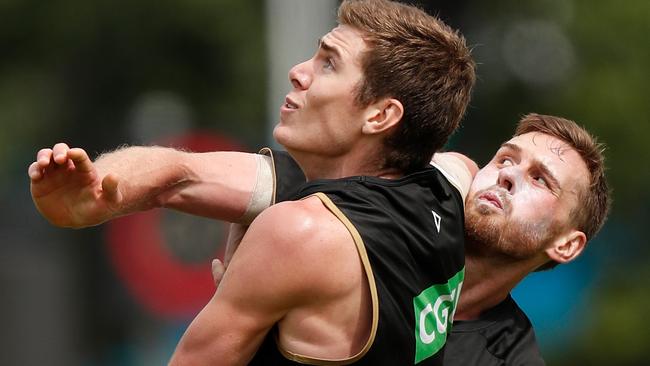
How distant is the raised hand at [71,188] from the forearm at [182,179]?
0.10 metres

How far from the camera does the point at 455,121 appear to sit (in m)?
4.68

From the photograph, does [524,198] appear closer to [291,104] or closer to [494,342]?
[494,342]

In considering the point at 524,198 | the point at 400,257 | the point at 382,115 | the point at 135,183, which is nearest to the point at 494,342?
the point at 524,198

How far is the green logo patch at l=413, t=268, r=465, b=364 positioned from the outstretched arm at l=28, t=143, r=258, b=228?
→ 2.40ft

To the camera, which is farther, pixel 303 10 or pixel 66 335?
pixel 66 335

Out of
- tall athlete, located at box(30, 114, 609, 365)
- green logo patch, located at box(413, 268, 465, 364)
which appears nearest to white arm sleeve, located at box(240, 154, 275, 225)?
tall athlete, located at box(30, 114, 609, 365)

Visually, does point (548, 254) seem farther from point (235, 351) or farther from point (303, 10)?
point (303, 10)

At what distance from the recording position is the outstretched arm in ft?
13.5

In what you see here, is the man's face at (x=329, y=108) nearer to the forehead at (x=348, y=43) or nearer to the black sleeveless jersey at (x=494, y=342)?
the forehead at (x=348, y=43)

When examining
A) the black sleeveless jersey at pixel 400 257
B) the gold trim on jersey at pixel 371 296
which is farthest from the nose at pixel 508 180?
the gold trim on jersey at pixel 371 296

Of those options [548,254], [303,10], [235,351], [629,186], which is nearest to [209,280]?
[303,10]

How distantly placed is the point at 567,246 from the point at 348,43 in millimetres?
1217

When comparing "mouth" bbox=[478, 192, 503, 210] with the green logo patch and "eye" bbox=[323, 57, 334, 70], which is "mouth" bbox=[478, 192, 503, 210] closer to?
the green logo patch

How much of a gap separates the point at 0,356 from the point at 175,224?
6.37 ft
